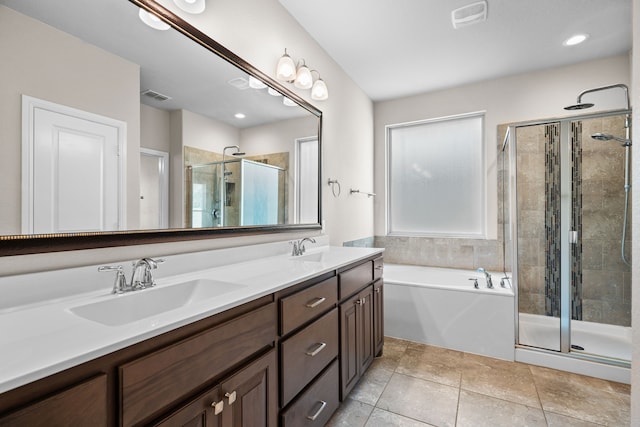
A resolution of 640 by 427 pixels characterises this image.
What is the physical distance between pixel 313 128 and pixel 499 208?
85.7 inches

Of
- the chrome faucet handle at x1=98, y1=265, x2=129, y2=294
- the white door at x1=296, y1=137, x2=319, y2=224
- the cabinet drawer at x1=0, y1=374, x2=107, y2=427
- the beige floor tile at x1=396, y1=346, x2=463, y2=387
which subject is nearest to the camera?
the cabinet drawer at x1=0, y1=374, x2=107, y2=427

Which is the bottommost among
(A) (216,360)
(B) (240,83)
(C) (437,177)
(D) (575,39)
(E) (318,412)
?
(E) (318,412)

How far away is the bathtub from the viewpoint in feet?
7.70

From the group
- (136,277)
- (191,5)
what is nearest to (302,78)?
(191,5)

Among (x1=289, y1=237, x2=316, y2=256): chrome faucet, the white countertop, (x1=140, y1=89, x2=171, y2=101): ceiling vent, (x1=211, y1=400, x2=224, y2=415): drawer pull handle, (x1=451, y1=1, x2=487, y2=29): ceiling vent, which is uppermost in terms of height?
(x1=451, y1=1, x2=487, y2=29): ceiling vent

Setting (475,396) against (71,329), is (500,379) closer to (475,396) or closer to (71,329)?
(475,396)

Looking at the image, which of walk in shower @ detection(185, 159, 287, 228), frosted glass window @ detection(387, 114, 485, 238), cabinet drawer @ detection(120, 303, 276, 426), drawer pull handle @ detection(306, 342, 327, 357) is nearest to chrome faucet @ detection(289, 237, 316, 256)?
walk in shower @ detection(185, 159, 287, 228)

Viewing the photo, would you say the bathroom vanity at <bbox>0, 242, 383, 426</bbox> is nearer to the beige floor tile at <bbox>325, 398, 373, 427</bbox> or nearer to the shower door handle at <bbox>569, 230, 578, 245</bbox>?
the beige floor tile at <bbox>325, 398, 373, 427</bbox>

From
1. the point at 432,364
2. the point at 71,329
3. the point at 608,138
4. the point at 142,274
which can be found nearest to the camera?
the point at 71,329

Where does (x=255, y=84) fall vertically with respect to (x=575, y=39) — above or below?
below

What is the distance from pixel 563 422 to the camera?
161 cm

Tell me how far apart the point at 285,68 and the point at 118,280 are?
1589 millimetres

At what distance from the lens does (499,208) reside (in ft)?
10.3

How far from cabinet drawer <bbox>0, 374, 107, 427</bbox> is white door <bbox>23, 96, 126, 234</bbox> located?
2.00 ft
